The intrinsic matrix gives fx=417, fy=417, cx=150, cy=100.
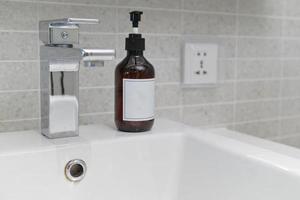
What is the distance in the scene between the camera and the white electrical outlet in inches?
34.0

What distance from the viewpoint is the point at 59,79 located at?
0.63m

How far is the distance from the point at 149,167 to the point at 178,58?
29cm

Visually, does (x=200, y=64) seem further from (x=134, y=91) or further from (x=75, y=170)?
(x=75, y=170)

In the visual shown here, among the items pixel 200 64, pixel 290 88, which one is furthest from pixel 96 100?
pixel 290 88

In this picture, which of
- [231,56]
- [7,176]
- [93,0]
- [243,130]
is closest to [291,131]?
[243,130]

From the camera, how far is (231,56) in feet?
3.06

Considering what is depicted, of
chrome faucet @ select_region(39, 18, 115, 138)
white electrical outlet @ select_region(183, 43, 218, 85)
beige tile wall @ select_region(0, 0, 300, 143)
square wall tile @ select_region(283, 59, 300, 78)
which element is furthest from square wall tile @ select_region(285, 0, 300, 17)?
chrome faucet @ select_region(39, 18, 115, 138)

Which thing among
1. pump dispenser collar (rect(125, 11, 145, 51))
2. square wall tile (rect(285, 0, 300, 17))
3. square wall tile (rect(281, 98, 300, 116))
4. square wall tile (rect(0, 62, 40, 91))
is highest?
square wall tile (rect(285, 0, 300, 17))

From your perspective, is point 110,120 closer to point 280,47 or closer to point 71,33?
point 71,33

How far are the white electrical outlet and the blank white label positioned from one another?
208 millimetres

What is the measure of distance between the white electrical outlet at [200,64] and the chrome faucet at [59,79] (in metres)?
0.30

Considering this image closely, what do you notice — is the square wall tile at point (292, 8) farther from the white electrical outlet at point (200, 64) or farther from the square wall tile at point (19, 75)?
the square wall tile at point (19, 75)

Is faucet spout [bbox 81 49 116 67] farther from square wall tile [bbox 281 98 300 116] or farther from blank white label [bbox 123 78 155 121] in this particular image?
square wall tile [bbox 281 98 300 116]

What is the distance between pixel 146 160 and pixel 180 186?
0.07m
